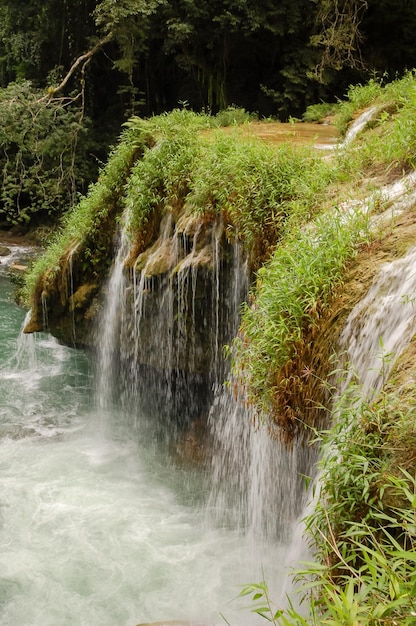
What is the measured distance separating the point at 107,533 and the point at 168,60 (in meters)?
16.1

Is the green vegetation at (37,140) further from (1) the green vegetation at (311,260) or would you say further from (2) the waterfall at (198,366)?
(2) the waterfall at (198,366)

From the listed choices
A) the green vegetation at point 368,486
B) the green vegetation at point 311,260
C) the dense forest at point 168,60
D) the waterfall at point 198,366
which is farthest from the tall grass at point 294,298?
the dense forest at point 168,60

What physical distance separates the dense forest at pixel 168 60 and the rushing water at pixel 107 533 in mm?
6782

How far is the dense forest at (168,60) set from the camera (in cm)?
1370

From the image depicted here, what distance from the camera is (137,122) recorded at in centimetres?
883

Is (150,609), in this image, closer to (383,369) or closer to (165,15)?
(383,369)

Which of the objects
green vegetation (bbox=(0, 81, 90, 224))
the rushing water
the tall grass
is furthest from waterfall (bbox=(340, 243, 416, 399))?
green vegetation (bbox=(0, 81, 90, 224))

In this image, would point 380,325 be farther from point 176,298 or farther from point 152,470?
point 152,470

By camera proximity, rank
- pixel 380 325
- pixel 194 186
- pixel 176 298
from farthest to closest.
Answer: pixel 176 298 → pixel 194 186 → pixel 380 325

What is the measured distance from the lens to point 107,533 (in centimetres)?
580

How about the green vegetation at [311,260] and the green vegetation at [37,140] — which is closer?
the green vegetation at [311,260]

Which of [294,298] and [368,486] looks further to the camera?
[294,298]

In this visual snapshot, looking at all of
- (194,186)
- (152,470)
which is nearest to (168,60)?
(194,186)

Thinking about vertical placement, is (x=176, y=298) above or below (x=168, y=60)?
below
